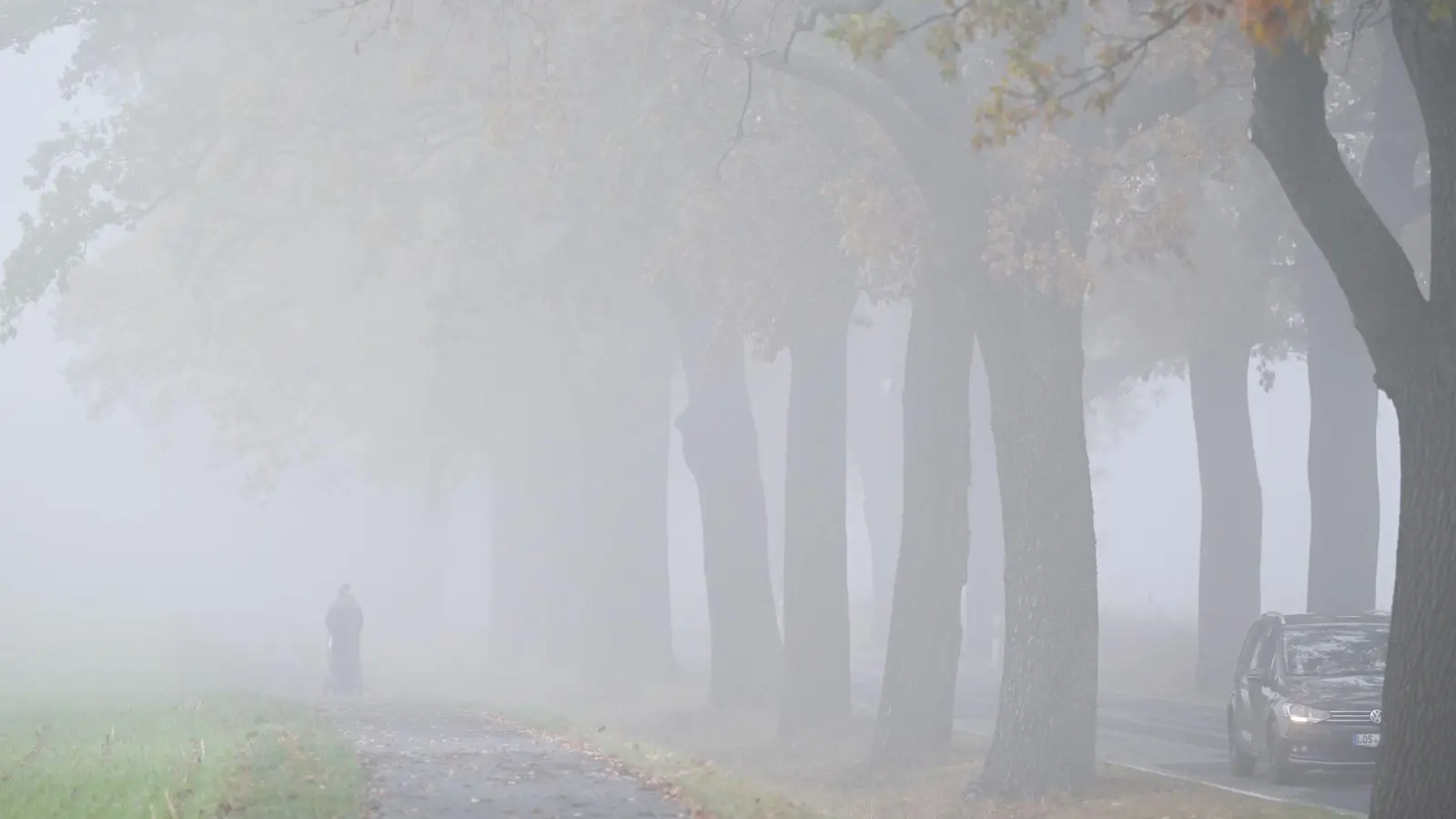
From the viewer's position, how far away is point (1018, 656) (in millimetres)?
18312

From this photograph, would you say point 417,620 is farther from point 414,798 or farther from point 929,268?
point 414,798

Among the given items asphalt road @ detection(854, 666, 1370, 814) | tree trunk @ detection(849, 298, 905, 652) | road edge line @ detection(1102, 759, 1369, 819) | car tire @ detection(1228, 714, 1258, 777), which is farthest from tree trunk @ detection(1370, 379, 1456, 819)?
tree trunk @ detection(849, 298, 905, 652)

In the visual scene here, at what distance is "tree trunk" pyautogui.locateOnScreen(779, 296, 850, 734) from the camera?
26.8 m

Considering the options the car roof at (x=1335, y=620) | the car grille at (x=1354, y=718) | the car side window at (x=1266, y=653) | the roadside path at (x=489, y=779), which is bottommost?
the roadside path at (x=489, y=779)

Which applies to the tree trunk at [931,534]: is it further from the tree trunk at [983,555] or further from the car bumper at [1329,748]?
the tree trunk at [983,555]

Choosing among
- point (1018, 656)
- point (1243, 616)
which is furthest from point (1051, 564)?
point (1243, 616)

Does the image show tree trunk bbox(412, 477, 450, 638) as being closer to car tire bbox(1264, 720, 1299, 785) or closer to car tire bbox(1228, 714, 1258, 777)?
car tire bbox(1228, 714, 1258, 777)

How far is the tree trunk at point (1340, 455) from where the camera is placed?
29.0 meters

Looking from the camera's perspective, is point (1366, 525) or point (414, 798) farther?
point (1366, 525)

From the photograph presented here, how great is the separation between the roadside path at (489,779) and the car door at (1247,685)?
7.59m

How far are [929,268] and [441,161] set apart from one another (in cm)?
1527

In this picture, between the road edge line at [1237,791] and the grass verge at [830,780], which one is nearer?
the grass verge at [830,780]

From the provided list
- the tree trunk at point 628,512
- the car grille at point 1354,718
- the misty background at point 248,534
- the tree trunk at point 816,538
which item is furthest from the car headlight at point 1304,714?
the misty background at point 248,534

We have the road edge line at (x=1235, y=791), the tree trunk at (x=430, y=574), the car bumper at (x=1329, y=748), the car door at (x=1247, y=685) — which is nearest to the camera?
the road edge line at (x=1235, y=791)
